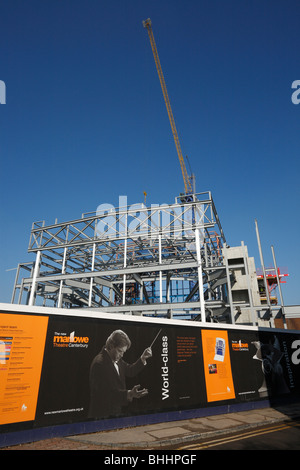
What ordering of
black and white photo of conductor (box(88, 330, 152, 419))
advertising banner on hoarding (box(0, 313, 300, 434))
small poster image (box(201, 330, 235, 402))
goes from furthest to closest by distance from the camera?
small poster image (box(201, 330, 235, 402)) < black and white photo of conductor (box(88, 330, 152, 419)) < advertising banner on hoarding (box(0, 313, 300, 434))

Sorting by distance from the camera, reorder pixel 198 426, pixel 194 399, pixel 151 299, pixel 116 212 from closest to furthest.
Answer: pixel 198 426
pixel 194 399
pixel 116 212
pixel 151 299

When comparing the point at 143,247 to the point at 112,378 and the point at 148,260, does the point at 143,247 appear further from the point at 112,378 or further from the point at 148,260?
the point at 112,378

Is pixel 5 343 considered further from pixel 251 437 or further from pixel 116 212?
pixel 116 212

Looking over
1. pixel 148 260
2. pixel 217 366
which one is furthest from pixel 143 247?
pixel 217 366

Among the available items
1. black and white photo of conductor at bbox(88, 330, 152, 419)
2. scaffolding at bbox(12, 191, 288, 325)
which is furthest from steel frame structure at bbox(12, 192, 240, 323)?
black and white photo of conductor at bbox(88, 330, 152, 419)

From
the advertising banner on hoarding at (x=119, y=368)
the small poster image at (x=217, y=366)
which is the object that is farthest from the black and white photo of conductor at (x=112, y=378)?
the small poster image at (x=217, y=366)

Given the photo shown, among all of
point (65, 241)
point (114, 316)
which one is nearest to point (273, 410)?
point (114, 316)

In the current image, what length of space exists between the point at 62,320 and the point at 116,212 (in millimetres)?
16309

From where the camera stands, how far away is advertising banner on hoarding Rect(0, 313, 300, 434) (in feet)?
19.2

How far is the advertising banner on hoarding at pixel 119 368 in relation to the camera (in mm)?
5863

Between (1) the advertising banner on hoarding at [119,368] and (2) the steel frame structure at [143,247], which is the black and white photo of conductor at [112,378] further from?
(2) the steel frame structure at [143,247]

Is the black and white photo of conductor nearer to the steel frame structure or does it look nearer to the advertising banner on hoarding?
the advertising banner on hoarding

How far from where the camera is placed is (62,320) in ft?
22.1

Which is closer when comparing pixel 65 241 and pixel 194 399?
pixel 194 399
